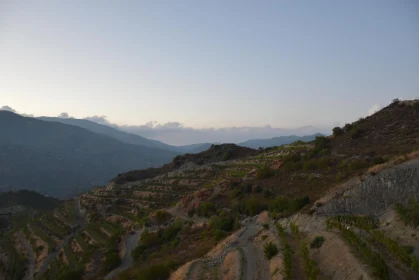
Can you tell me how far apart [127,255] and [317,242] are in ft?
96.2

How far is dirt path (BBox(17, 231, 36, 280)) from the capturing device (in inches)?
2006

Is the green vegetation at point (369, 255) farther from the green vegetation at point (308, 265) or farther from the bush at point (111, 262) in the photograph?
the bush at point (111, 262)

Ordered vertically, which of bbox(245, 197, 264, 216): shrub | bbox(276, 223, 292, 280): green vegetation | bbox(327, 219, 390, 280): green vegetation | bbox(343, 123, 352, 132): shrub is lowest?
bbox(245, 197, 264, 216): shrub

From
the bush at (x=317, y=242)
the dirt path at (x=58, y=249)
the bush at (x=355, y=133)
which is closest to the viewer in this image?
the bush at (x=317, y=242)

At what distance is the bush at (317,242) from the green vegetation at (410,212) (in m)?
4.80

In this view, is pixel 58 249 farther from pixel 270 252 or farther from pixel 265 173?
pixel 270 252

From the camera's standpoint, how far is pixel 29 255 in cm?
5888

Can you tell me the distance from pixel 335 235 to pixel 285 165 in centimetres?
2992

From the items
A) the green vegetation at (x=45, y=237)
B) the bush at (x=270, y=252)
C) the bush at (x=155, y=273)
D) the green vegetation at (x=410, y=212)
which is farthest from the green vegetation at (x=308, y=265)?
the green vegetation at (x=45, y=237)

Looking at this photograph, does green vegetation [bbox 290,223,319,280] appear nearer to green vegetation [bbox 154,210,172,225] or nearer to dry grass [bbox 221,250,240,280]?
dry grass [bbox 221,250,240,280]

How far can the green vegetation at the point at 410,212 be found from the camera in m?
17.4

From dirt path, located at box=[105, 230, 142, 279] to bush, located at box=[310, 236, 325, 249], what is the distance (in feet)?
→ 72.8

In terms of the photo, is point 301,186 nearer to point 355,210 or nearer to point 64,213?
point 355,210

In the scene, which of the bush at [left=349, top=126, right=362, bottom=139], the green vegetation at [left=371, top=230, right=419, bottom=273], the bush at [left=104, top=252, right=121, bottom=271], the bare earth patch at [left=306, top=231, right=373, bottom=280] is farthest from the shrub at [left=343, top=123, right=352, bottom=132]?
the bush at [left=104, top=252, right=121, bottom=271]
